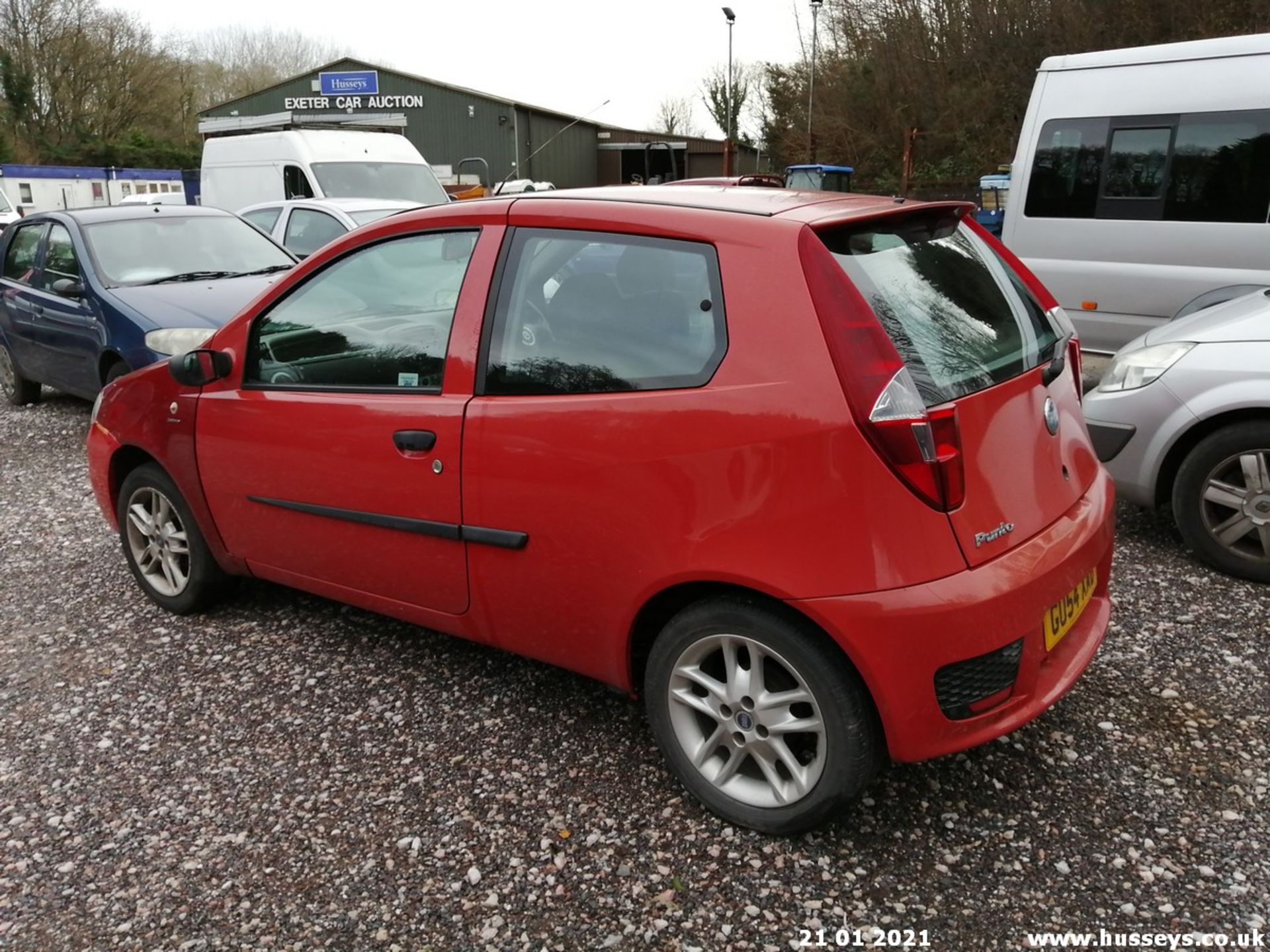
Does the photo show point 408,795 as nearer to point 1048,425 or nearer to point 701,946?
point 701,946

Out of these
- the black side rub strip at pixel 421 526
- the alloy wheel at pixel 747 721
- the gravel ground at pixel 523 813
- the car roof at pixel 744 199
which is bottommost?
the gravel ground at pixel 523 813

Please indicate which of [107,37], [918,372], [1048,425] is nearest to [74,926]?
[918,372]

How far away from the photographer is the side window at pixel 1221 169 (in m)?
6.73

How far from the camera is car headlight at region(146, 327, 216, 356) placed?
6.30 m

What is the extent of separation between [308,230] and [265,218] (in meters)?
1.11

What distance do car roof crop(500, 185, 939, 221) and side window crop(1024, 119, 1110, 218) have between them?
5424 millimetres

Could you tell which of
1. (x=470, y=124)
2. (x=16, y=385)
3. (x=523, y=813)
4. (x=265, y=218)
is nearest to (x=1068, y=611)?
(x=523, y=813)

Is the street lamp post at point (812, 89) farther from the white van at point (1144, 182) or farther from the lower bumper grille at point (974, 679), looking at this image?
the lower bumper grille at point (974, 679)

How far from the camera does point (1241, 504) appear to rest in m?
4.12

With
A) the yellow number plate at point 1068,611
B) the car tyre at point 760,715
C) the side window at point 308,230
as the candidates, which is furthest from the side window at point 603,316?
the side window at point 308,230

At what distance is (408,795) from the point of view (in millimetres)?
2889

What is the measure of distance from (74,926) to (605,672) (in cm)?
147

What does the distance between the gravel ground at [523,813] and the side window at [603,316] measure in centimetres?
119

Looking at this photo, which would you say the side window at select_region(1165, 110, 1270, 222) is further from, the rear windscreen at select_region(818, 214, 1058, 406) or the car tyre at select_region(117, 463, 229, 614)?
the car tyre at select_region(117, 463, 229, 614)
